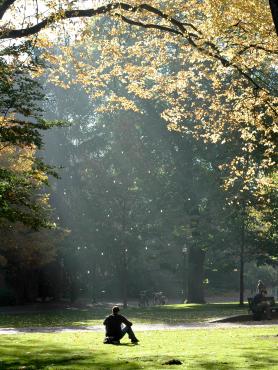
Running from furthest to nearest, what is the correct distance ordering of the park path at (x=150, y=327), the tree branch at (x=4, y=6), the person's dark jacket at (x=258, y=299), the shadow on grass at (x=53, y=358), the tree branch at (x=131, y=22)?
the person's dark jacket at (x=258, y=299)
the park path at (x=150, y=327)
the tree branch at (x=131, y=22)
the tree branch at (x=4, y=6)
the shadow on grass at (x=53, y=358)

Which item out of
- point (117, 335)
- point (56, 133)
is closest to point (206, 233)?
point (56, 133)

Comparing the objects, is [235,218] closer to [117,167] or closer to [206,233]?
[206,233]

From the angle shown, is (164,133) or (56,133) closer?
(164,133)

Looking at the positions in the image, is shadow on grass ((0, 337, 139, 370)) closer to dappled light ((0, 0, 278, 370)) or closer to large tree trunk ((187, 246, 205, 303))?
dappled light ((0, 0, 278, 370))

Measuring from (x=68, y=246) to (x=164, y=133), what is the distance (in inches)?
443

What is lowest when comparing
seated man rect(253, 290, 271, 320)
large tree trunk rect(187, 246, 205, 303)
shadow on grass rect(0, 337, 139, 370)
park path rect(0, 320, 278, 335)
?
shadow on grass rect(0, 337, 139, 370)

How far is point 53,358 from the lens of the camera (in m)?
12.6

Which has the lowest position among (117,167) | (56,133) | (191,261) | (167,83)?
(191,261)

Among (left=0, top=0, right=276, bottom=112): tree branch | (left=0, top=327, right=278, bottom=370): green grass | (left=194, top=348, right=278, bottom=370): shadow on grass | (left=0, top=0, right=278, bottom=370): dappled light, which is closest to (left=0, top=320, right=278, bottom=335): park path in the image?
(left=0, top=0, right=278, bottom=370): dappled light

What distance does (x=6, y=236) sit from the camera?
3419 centimetres

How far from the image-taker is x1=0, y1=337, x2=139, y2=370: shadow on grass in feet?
36.5

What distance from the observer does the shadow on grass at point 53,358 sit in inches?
438

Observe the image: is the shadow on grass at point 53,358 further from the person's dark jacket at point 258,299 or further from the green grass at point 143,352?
the person's dark jacket at point 258,299

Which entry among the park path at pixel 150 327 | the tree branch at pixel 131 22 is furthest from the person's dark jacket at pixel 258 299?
the tree branch at pixel 131 22
